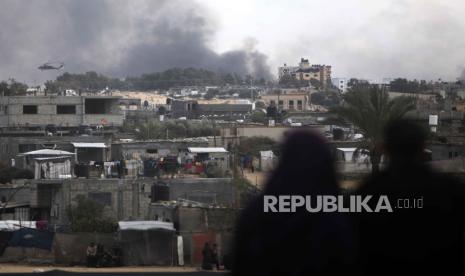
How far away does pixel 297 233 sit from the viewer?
297 centimetres

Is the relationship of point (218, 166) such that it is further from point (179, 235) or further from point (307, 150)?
point (307, 150)

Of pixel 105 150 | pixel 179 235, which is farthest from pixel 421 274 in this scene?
pixel 105 150

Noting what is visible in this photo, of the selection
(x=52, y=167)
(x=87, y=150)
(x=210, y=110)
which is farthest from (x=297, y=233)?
(x=210, y=110)

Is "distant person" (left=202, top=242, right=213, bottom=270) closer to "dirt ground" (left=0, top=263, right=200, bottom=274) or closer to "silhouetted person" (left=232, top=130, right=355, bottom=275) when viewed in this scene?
"dirt ground" (left=0, top=263, right=200, bottom=274)

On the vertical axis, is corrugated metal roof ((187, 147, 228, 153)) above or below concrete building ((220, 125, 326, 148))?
below

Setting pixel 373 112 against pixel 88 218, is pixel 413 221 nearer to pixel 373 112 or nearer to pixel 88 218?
pixel 373 112

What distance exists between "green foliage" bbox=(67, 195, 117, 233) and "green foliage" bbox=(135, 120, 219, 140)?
655 cm

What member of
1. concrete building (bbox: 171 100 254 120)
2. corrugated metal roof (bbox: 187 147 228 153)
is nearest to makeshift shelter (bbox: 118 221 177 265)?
corrugated metal roof (bbox: 187 147 228 153)

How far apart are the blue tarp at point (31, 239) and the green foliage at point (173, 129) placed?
864 centimetres

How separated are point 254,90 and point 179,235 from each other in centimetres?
1373

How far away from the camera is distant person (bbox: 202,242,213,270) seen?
4.31 meters

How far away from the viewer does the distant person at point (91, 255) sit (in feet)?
16.8

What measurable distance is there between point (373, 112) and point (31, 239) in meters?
3.49

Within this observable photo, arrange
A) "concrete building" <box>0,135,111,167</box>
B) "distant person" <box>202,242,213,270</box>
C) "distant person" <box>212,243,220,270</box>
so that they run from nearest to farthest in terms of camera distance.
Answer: "distant person" <box>212,243,220,270</box> → "distant person" <box>202,242,213,270</box> → "concrete building" <box>0,135,111,167</box>
